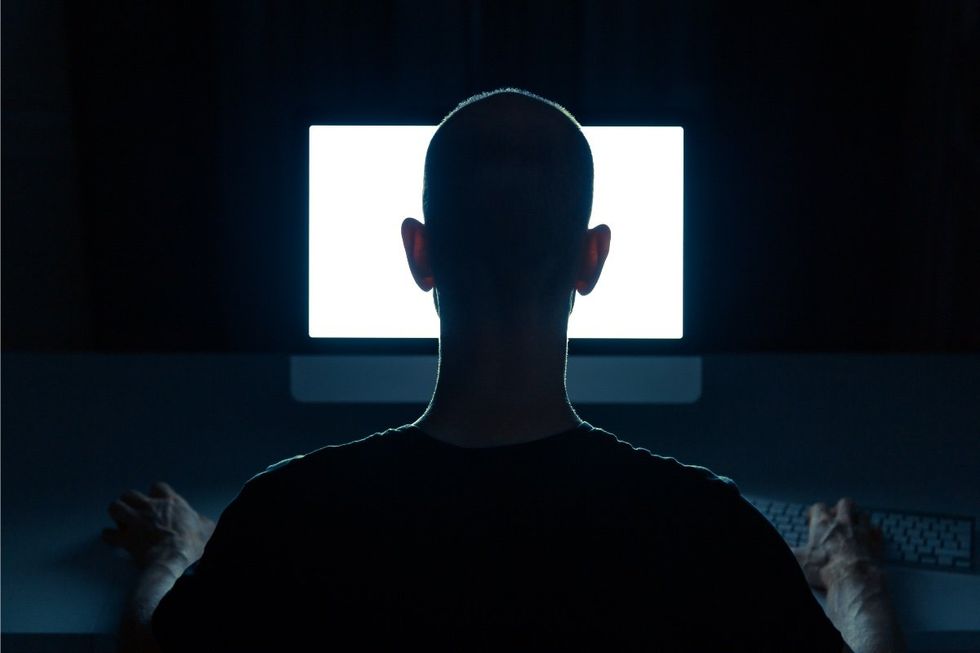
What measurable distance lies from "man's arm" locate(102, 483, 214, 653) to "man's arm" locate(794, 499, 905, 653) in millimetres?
643

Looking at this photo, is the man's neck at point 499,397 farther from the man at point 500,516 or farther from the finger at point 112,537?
the finger at point 112,537

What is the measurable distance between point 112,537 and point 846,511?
84cm

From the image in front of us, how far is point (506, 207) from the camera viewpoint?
605 mm

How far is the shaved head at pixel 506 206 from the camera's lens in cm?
61

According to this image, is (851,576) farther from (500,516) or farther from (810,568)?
(500,516)

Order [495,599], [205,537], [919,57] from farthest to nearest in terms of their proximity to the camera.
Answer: [919,57] → [205,537] → [495,599]

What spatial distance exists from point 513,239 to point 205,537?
59cm

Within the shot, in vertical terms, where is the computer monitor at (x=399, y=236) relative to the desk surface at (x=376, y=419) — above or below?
above

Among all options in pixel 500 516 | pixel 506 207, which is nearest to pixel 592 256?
pixel 506 207

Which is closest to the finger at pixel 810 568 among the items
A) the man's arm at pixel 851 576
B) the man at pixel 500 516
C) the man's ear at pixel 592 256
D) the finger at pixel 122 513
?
the man's arm at pixel 851 576

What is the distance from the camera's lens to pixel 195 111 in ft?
5.56

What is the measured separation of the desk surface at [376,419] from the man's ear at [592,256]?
687mm

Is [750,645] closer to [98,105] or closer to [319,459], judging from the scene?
[319,459]

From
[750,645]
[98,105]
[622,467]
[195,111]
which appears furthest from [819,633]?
[98,105]
